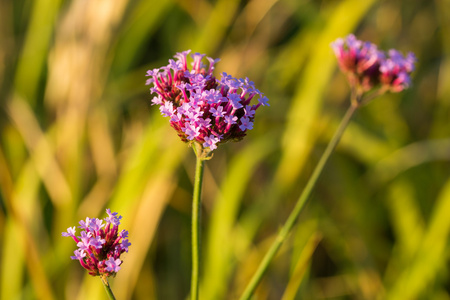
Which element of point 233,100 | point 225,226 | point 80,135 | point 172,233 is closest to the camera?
point 233,100

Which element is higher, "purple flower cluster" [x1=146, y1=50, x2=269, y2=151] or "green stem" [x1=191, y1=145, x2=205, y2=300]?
"purple flower cluster" [x1=146, y1=50, x2=269, y2=151]

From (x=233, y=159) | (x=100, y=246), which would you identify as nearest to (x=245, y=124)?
(x=100, y=246)

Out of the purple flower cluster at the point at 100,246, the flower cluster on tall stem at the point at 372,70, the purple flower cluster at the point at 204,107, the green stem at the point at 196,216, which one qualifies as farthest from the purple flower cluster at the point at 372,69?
the purple flower cluster at the point at 100,246

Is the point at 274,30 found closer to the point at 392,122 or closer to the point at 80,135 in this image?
the point at 392,122

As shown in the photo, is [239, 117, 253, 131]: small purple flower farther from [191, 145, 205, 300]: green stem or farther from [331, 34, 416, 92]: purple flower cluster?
[331, 34, 416, 92]: purple flower cluster

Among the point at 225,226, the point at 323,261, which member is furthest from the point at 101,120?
the point at 323,261

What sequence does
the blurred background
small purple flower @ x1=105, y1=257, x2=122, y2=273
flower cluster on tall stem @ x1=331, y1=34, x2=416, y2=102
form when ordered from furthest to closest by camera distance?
the blurred background
flower cluster on tall stem @ x1=331, y1=34, x2=416, y2=102
small purple flower @ x1=105, y1=257, x2=122, y2=273

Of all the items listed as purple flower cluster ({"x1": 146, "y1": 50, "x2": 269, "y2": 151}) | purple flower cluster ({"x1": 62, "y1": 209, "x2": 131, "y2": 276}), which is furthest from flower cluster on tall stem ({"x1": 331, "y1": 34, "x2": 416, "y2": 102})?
purple flower cluster ({"x1": 62, "y1": 209, "x2": 131, "y2": 276})
